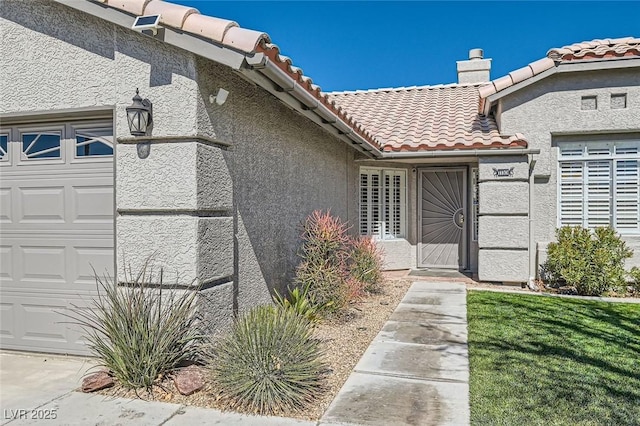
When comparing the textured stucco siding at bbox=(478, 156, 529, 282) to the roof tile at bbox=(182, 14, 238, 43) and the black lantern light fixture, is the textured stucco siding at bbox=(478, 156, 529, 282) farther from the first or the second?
the black lantern light fixture

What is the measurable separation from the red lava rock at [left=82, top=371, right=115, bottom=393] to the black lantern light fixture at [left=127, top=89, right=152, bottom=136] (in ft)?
9.56

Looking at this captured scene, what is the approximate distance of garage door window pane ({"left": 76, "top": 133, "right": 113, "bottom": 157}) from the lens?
621 cm

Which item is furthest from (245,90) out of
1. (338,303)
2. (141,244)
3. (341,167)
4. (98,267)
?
Answer: (341,167)

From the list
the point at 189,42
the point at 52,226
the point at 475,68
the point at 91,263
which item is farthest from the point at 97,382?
the point at 475,68

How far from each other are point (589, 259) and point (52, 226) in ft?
37.4

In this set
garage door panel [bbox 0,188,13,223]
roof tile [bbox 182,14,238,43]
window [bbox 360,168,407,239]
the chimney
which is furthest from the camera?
the chimney

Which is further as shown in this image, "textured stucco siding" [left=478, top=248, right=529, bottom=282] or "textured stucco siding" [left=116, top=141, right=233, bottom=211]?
"textured stucco siding" [left=478, top=248, right=529, bottom=282]

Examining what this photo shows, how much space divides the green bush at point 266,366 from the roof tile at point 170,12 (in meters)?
3.54

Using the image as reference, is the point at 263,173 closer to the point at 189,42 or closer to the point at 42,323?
the point at 189,42

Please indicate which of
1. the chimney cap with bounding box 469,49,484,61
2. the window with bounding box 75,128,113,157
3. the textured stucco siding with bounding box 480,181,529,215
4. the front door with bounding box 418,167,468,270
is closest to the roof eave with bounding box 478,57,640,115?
the textured stucco siding with bounding box 480,181,529,215

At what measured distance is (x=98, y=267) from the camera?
6.27m

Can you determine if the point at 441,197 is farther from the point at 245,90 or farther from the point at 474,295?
the point at 245,90

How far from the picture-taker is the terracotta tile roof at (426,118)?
12422 mm

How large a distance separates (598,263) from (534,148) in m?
3.26
